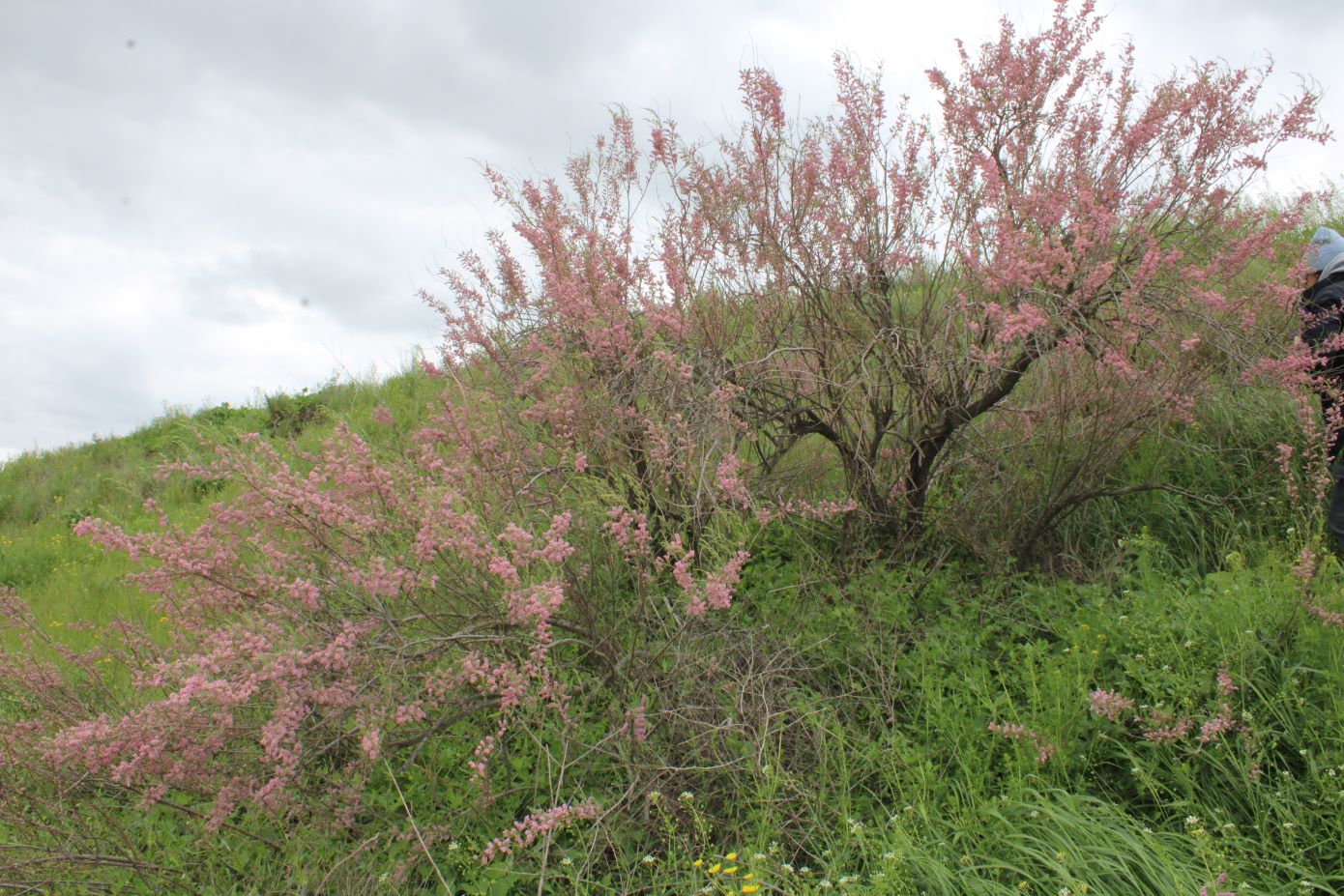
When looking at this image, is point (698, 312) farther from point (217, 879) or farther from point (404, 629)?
point (217, 879)

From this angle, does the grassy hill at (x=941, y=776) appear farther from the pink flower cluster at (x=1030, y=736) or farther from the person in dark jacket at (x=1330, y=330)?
the person in dark jacket at (x=1330, y=330)

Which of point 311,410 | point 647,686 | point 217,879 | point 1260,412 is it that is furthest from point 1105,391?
point 311,410

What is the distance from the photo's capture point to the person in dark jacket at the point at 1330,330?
13.9 ft

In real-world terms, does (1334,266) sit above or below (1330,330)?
above

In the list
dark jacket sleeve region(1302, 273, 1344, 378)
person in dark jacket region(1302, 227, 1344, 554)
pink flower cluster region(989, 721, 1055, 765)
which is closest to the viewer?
pink flower cluster region(989, 721, 1055, 765)

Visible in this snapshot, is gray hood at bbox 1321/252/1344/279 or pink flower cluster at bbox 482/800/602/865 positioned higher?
gray hood at bbox 1321/252/1344/279

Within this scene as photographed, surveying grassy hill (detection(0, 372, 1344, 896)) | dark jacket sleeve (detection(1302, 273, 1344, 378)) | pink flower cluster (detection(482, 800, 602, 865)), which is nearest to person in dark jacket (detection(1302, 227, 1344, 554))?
dark jacket sleeve (detection(1302, 273, 1344, 378))

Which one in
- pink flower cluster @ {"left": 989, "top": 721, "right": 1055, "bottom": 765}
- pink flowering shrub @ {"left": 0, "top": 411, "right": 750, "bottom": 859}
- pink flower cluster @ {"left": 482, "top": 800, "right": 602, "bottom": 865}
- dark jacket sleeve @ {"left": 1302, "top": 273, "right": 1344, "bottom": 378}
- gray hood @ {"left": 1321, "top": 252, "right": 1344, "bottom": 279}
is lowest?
pink flower cluster @ {"left": 989, "top": 721, "right": 1055, "bottom": 765}

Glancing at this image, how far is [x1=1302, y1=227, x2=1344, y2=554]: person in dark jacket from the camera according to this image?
4.23 m

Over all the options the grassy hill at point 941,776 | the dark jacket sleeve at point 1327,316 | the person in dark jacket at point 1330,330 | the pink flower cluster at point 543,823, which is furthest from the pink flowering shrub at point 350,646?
the dark jacket sleeve at point 1327,316

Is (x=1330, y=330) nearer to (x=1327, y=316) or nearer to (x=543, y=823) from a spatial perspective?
(x=1327, y=316)

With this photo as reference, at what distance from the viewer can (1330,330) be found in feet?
16.0

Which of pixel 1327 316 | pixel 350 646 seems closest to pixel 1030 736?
pixel 350 646

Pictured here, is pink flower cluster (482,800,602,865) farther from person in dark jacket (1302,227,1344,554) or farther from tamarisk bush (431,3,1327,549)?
person in dark jacket (1302,227,1344,554)
